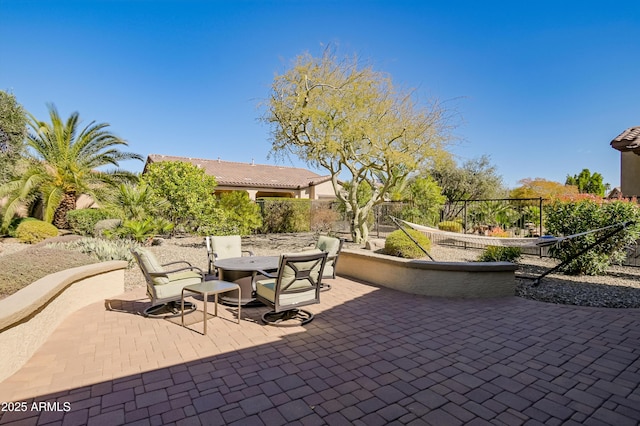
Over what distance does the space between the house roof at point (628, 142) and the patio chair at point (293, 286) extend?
8.71 metres

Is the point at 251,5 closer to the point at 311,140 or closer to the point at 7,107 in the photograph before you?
the point at 311,140

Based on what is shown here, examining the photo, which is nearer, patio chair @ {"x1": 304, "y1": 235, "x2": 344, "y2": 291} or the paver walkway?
the paver walkway

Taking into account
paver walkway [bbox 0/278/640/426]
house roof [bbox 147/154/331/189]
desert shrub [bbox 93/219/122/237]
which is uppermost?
house roof [bbox 147/154/331/189]

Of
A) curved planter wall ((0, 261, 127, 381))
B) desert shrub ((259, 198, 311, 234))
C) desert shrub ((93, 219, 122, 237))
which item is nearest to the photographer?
curved planter wall ((0, 261, 127, 381))

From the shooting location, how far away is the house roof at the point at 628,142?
7.96 metres

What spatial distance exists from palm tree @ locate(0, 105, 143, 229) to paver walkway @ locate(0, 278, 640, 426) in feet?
40.5

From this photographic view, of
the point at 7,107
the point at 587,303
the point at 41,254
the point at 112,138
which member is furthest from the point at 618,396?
the point at 112,138

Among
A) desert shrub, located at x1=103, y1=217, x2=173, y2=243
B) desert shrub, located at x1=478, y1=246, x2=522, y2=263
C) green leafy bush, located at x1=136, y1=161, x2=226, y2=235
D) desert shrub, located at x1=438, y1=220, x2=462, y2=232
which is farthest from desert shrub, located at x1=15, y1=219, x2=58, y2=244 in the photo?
desert shrub, located at x1=438, y1=220, x2=462, y2=232

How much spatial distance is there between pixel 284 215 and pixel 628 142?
1419cm

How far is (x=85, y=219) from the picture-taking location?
45.9 ft

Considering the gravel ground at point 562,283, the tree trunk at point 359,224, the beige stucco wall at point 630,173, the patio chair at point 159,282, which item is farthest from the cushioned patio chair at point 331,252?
the beige stucco wall at point 630,173

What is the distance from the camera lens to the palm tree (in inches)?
536

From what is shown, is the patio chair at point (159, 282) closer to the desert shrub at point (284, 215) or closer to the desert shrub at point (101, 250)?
the desert shrub at point (101, 250)

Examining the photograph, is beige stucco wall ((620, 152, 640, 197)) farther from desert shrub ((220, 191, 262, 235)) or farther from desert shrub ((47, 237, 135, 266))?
desert shrub ((47, 237, 135, 266))
